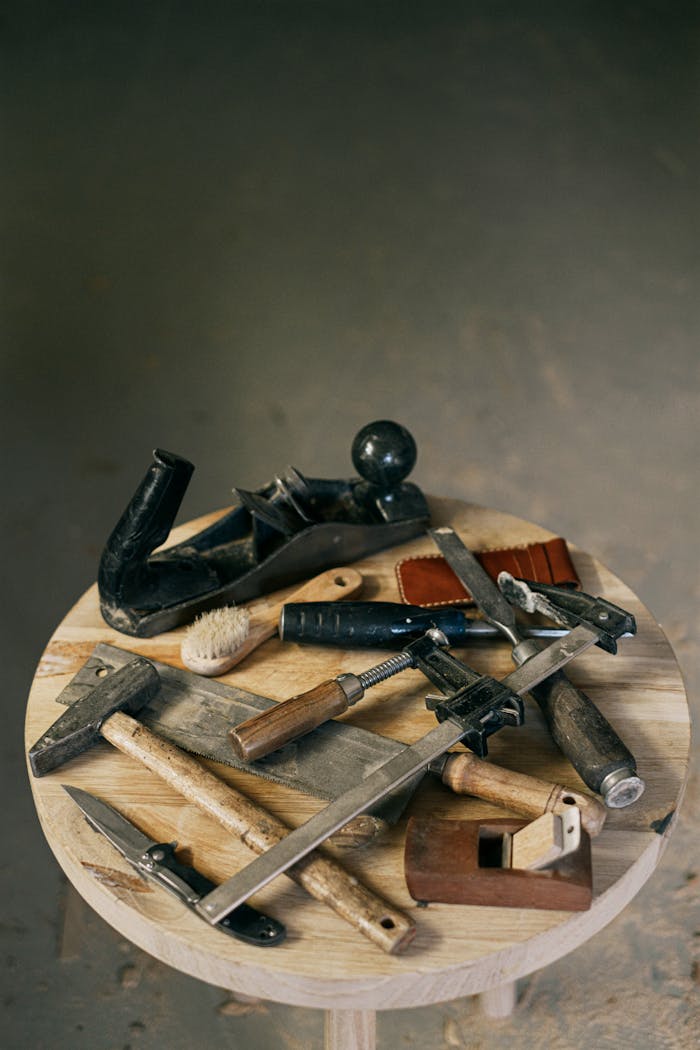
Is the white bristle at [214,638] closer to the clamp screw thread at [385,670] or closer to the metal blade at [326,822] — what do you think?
the clamp screw thread at [385,670]

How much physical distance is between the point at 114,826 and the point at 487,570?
708 millimetres

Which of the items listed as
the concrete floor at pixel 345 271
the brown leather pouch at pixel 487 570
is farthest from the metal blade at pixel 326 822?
the concrete floor at pixel 345 271

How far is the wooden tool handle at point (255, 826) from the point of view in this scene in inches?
44.2

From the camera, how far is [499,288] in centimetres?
371

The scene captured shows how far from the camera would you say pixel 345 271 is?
146 inches

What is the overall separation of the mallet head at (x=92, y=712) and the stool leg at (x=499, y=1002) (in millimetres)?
907

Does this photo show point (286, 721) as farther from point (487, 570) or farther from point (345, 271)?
point (345, 271)

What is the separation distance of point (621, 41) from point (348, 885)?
4075 millimetres

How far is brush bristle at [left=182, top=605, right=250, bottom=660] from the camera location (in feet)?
4.88

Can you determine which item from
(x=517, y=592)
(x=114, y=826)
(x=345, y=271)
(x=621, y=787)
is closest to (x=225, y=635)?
(x=114, y=826)

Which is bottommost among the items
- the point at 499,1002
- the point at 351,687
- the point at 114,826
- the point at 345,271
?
the point at 499,1002

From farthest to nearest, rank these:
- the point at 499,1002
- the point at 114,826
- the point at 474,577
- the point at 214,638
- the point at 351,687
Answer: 1. the point at 499,1002
2. the point at 474,577
3. the point at 214,638
4. the point at 351,687
5. the point at 114,826

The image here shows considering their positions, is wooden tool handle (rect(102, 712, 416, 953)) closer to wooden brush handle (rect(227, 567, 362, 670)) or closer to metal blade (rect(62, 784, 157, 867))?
metal blade (rect(62, 784, 157, 867))

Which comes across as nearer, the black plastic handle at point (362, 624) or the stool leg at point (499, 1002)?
the black plastic handle at point (362, 624)
